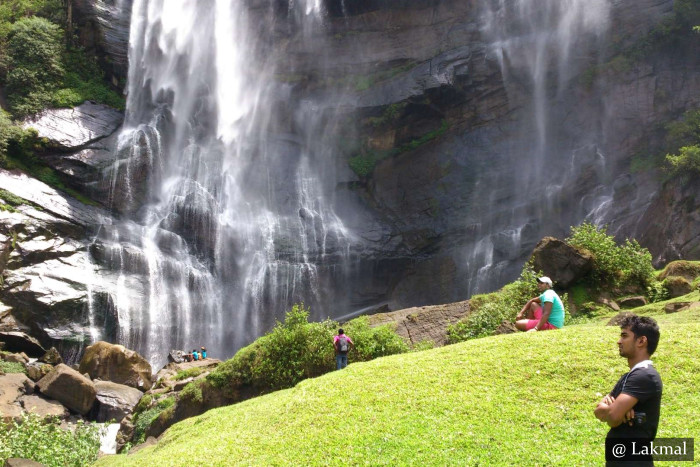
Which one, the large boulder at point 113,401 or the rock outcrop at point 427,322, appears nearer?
the rock outcrop at point 427,322

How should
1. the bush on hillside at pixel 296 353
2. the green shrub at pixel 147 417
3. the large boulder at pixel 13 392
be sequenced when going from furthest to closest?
the large boulder at pixel 13 392
the green shrub at pixel 147 417
the bush on hillside at pixel 296 353

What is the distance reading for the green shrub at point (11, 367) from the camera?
20391mm

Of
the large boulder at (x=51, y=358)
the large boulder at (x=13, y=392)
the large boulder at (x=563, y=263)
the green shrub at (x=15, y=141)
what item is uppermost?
the green shrub at (x=15, y=141)

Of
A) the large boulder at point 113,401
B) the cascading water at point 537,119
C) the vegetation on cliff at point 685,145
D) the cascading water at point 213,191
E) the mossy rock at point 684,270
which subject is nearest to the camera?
the mossy rock at point 684,270

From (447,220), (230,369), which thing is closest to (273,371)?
(230,369)

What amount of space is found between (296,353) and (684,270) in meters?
10.4

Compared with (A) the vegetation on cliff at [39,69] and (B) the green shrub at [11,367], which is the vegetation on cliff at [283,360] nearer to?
(B) the green shrub at [11,367]

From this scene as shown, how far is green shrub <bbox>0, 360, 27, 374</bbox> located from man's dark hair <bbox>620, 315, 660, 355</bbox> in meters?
21.8

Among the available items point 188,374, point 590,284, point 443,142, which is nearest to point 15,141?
point 188,374

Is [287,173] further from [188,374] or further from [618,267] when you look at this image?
[618,267]

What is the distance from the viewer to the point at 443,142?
116 ft

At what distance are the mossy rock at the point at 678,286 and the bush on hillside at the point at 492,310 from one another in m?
3.37

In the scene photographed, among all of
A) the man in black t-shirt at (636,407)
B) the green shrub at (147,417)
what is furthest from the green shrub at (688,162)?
the man in black t-shirt at (636,407)

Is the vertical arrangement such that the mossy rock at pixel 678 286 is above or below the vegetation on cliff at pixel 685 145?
below
